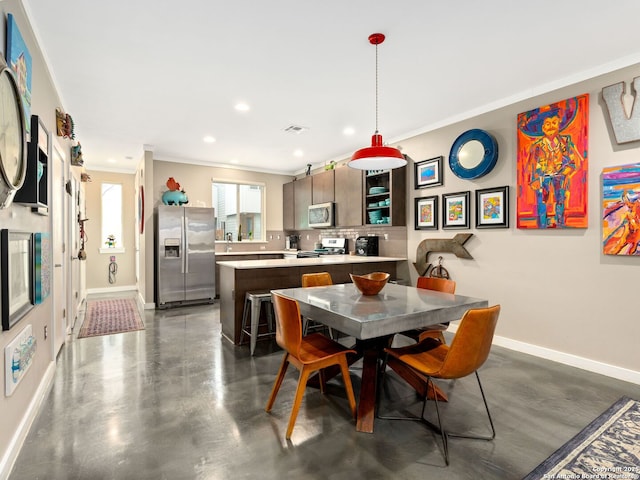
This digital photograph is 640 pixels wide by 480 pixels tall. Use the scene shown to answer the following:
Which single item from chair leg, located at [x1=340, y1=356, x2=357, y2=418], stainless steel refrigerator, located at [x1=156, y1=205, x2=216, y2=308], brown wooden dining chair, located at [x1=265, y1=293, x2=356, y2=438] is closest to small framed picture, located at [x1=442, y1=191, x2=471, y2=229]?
brown wooden dining chair, located at [x1=265, y1=293, x2=356, y2=438]

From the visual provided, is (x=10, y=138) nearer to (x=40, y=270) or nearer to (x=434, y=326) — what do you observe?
(x=40, y=270)

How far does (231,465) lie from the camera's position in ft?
5.90

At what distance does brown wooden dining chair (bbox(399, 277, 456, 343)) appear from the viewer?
281cm

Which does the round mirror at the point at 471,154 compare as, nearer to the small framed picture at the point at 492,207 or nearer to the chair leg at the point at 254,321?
the small framed picture at the point at 492,207

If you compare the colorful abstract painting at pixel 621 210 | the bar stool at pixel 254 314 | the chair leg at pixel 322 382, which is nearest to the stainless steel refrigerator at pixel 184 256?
the bar stool at pixel 254 314

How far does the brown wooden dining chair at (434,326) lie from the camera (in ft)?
9.22

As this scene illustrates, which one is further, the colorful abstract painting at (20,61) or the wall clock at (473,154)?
the wall clock at (473,154)

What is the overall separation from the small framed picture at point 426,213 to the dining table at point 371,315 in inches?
78.3

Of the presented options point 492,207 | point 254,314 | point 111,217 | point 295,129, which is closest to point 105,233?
point 111,217

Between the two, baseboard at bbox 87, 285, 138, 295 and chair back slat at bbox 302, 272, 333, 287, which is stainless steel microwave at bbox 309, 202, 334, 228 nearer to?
chair back slat at bbox 302, 272, 333, 287

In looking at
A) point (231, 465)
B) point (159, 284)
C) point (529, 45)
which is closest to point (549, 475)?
point (231, 465)

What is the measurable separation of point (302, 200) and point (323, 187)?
2.69 ft

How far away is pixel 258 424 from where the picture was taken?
2189mm

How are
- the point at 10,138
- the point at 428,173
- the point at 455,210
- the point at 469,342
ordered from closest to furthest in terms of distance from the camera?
the point at 10,138 < the point at 469,342 < the point at 455,210 < the point at 428,173
